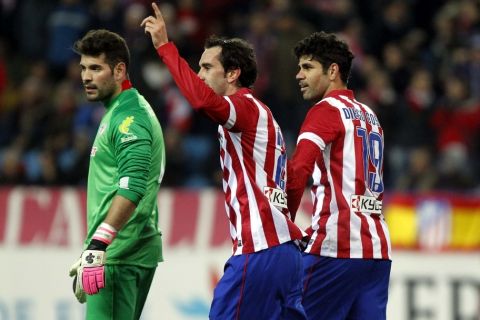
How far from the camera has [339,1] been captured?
1703 cm

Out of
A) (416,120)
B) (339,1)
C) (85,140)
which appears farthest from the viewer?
(339,1)

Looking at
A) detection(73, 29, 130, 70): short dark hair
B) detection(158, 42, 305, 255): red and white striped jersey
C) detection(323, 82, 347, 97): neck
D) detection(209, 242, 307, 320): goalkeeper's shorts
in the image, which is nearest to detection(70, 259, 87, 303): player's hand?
detection(209, 242, 307, 320): goalkeeper's shorts

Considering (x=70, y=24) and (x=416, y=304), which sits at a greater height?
(x=70, y=24)

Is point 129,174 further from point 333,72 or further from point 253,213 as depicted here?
point 333,72

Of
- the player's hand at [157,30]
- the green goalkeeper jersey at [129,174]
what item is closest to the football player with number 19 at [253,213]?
the player's hand at [157,30]

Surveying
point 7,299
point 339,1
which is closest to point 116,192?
point 7,299

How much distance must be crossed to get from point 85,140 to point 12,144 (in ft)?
3.70

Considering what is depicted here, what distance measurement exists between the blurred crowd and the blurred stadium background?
0.02 metres

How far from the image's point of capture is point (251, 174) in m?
7.34

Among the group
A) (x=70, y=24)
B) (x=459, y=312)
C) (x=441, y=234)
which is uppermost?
(x=70, y=24)

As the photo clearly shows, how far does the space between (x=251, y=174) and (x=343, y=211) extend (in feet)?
2.71

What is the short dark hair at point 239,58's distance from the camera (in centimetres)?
751

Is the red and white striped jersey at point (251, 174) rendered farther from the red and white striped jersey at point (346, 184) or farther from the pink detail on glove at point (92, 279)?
the pink detail on glove at point (92, 279)

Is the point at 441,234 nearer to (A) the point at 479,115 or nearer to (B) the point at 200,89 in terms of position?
(A) the point at 479,115
